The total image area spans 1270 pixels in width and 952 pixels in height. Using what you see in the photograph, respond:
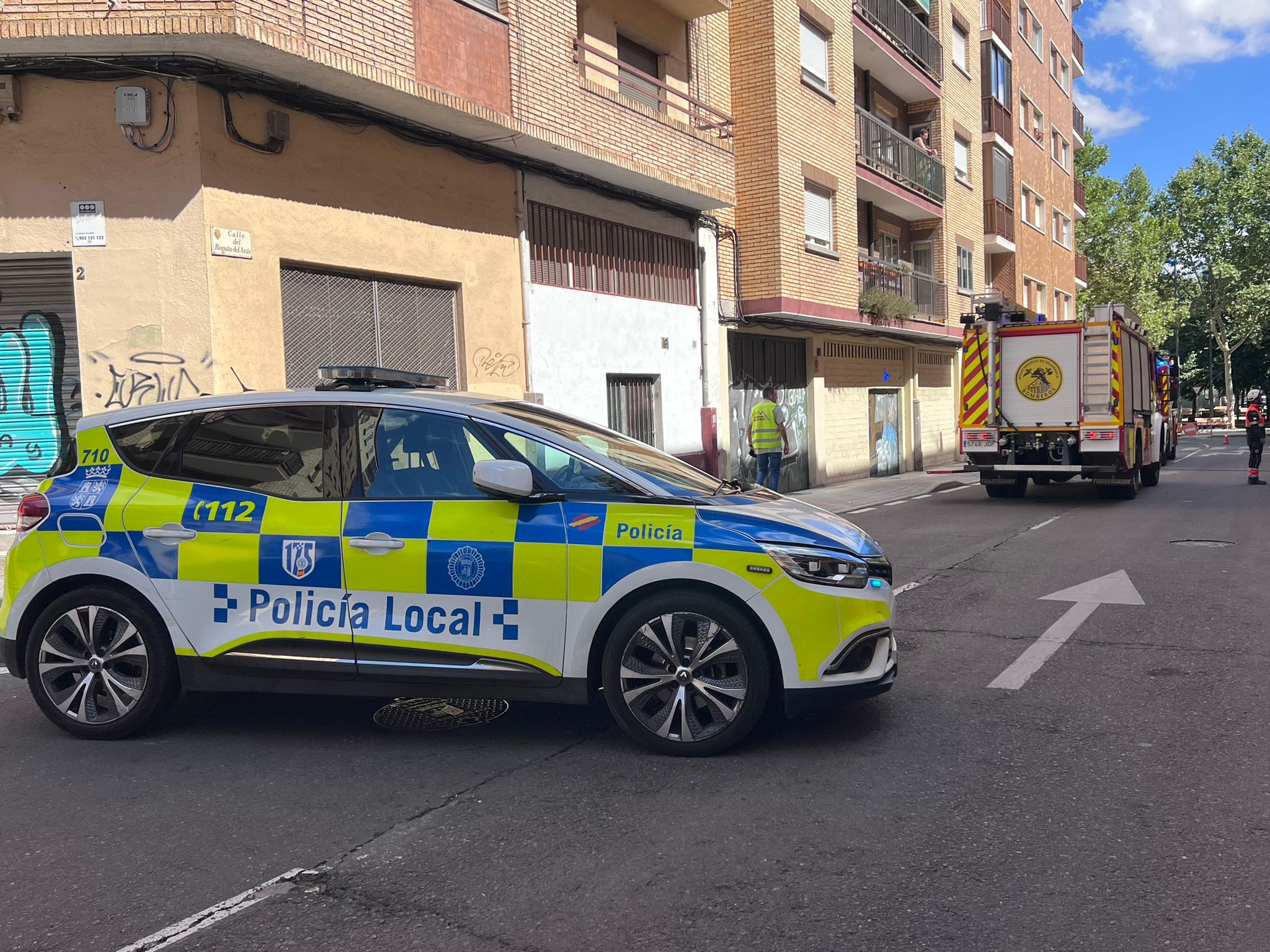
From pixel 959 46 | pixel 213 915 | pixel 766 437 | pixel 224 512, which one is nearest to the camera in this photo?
pixel 213 915

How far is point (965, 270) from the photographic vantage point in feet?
97.6

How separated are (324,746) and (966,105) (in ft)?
95.3

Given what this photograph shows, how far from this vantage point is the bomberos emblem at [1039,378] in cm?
1664

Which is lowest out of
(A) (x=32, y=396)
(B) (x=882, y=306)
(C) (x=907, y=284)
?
(A) (x=32, y=396)

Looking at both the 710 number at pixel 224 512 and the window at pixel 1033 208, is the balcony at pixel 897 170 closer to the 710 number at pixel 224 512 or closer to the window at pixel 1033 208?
the window at pixel 1033 208

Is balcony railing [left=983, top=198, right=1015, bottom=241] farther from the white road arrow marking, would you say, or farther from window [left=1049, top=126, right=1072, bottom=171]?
the white road arrow marking

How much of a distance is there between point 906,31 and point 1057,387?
12578 millimetres

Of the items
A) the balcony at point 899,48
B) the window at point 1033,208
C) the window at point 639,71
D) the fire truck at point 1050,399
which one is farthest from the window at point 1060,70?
the window at point 639,71

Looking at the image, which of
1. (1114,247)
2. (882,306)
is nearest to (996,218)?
(882,306)

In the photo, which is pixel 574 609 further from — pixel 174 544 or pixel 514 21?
pixel 514 21

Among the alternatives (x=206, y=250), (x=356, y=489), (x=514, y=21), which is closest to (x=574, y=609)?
(x=356, y=489)

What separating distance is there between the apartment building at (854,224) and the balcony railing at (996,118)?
0.99 m

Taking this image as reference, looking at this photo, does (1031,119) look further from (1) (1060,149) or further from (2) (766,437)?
(2) (766,437)

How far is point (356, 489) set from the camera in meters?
4.81
